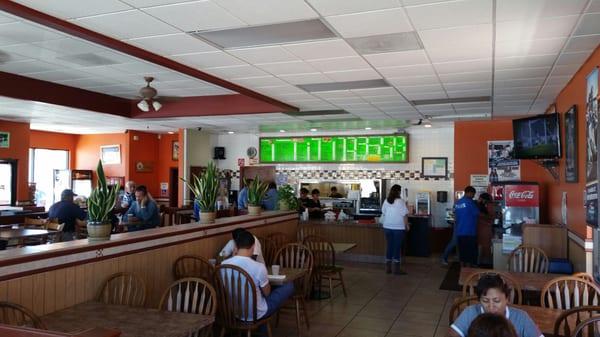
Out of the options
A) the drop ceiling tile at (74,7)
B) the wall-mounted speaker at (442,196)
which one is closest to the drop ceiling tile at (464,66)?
the drop ceiling tile at (74,7)

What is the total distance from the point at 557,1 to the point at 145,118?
7.31 m

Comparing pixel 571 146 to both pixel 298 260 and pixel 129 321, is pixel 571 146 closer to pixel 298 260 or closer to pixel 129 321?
pixel 298 260

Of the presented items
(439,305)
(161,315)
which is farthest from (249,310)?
(439,305)

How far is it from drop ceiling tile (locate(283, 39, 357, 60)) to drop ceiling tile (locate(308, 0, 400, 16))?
763 mm

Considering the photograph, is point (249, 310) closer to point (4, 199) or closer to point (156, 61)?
point (156, 61)

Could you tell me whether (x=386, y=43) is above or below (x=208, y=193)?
above


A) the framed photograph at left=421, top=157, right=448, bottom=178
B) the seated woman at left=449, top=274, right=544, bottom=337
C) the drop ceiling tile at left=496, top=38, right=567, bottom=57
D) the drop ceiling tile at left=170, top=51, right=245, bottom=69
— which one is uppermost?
the drop ceiling tile at left=170, top=51, right=245, bottom=69

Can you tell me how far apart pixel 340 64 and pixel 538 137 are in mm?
3385

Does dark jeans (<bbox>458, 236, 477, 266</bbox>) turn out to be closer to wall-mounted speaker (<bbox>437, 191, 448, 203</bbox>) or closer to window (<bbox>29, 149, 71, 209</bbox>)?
wall-mounted speaker (<bbox>437, 191, 448, 203</bbox>)

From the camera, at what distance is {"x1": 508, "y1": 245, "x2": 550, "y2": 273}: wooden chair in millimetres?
5266

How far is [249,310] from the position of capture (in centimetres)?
411

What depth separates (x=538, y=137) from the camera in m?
6.87

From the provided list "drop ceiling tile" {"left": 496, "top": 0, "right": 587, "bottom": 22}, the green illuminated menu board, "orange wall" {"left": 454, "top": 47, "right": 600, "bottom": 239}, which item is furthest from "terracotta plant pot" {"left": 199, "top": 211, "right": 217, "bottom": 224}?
the green illuminated menu board

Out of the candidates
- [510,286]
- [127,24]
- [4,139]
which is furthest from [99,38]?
[4,139]
